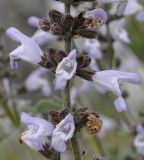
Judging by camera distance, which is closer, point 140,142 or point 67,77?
point 67,77

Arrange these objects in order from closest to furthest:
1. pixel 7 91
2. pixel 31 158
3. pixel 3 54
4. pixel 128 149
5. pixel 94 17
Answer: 1. pixel 94 17
2. pixel 31 158
3. pixel 3 54
4. pixel 7 91
5. pixel 128 149

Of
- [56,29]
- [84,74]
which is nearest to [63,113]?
[84,74]

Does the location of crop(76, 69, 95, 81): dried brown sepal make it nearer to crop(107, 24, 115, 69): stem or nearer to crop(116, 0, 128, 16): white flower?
crop(116, 0, 128, 16): white flower

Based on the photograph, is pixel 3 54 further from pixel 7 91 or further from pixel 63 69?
pixel 63 69

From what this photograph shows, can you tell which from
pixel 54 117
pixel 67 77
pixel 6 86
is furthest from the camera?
pixel 6 86

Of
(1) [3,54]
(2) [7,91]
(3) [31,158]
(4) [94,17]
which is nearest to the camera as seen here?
(4) [94,17]

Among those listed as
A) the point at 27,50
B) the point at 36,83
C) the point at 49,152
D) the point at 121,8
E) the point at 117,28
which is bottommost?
the point at 36,83

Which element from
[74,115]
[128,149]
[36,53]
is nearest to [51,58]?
[36,53]

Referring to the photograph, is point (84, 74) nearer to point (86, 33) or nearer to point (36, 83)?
point (86, 33)
